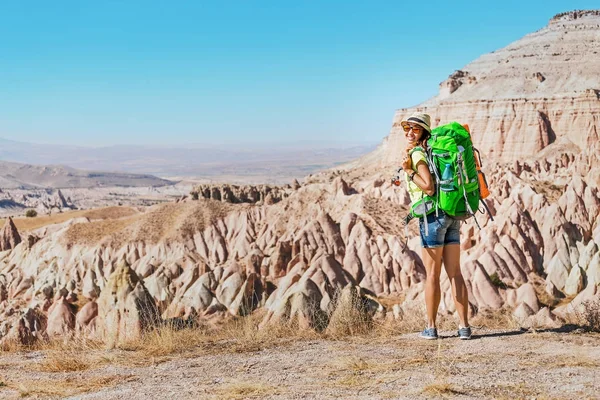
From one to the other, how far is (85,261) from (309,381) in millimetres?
34545

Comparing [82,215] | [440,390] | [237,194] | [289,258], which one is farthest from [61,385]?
[82,215]

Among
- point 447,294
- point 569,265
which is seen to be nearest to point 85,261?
point 447,294

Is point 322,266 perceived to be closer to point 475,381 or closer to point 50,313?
point 50,313

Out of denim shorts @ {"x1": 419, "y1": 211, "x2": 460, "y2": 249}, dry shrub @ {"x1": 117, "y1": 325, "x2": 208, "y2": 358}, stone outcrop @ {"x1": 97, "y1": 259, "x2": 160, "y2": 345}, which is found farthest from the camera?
stone outcrop @ {"x1": 97, "y1": 259, "x2": 160, "y2": 345}

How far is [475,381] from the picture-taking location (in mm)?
6367

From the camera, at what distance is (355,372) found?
273 inches

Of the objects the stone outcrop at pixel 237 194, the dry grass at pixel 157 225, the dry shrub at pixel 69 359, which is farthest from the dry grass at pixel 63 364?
the stone outcrop at pixel 237 194

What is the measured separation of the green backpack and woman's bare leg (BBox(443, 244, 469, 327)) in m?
0.52

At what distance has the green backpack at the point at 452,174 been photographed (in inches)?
302

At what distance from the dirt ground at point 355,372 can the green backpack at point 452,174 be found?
Answer: 1.69 m

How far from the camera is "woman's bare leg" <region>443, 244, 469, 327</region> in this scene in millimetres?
8164

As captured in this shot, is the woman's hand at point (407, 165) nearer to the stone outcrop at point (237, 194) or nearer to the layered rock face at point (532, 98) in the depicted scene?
the stone outcrop at point (237, 194)

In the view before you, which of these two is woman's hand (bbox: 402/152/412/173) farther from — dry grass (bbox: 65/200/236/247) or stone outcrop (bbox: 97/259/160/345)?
dry grass (bbox: 65/200/236/247)

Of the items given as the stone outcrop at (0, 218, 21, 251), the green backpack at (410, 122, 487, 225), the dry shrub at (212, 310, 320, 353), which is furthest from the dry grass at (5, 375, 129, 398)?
the stone outcrop at (0, 218, 21, 251)
